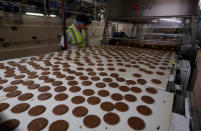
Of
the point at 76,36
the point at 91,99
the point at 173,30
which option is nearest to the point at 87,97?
the point at 91,99

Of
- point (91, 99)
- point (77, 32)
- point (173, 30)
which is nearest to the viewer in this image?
point (91, 99)

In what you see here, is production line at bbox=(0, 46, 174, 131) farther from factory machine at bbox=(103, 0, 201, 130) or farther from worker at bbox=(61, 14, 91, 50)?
worker at bbox=(61, 14, 91, 50)

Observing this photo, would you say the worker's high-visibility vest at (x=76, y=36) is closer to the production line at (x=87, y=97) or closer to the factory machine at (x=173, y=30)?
the factory machine at (x=173, y=30)

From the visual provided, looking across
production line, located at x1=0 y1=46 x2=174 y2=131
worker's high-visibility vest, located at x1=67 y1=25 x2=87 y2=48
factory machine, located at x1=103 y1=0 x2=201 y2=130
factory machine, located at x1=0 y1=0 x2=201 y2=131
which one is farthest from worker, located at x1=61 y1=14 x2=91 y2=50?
production line, located at x1=0 y1=46 x2=174 y2=131

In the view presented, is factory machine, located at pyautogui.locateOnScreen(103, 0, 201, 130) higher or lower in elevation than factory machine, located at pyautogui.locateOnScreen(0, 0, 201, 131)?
higher

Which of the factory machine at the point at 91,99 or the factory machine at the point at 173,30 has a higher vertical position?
the factory machine at the point at 173,30

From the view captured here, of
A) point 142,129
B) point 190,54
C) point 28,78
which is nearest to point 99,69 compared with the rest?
point 28,78

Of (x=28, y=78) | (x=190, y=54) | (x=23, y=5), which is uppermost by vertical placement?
(x=23, y=5)

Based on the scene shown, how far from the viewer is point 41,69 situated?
139cm

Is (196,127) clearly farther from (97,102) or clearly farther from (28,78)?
(28,78)

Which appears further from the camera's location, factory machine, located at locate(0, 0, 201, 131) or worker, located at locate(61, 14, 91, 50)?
worker, located at locate(61, 14, 91, 50)

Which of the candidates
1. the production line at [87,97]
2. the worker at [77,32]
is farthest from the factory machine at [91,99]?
the worker at [77,32]

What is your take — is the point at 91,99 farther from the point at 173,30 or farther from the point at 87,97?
the point at 173,30

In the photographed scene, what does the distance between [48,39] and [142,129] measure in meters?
3.96
